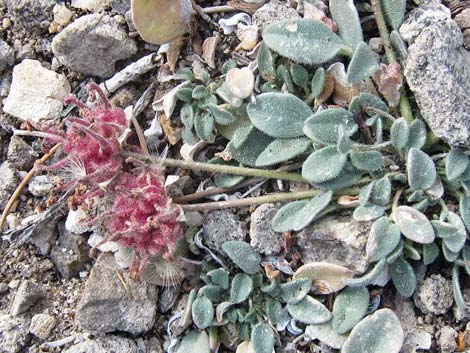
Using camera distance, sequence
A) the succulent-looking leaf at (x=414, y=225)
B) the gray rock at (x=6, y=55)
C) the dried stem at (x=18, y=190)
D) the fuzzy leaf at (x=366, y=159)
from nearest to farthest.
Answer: the succulent-looking leaf at (x=414, y=225), the fuzzy leaf at (x=366, y=159), the dried stem at (x=18, y=190), the gray rock at (x=6, y=55)

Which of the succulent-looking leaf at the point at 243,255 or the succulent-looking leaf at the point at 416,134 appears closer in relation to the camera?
the succulent-looking leaf at the point at 416,134

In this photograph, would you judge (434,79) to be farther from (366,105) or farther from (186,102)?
(186,102)

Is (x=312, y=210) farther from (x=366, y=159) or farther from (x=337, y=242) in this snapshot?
(x=366, y=159)

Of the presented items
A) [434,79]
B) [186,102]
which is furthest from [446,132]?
[186,102]

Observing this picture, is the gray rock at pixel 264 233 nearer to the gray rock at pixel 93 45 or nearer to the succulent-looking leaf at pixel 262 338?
the succulent-looking leaf at pixel 262 338

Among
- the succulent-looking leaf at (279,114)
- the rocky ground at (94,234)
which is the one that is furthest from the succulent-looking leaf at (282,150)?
the rocky ground at (94,234)

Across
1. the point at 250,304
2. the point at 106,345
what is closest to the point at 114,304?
the point at 106,345
